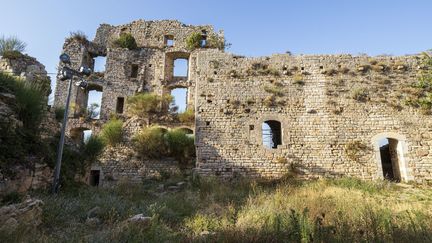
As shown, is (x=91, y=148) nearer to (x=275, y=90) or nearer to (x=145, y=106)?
(x=145, y=106)

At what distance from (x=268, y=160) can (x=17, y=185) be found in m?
7.80

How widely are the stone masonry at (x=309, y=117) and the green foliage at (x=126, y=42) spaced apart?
8790 millimetres

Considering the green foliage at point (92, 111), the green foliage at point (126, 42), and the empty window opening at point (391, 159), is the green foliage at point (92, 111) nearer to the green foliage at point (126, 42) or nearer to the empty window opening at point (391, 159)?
the green foliage at point (126, 42)

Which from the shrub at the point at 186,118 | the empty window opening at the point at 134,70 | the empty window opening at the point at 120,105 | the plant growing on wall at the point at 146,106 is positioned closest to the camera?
the shrub at the point at 186,118

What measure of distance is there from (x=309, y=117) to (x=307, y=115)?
0.37ft

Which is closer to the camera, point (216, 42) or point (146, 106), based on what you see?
point (146, 106)

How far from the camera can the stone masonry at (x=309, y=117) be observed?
33.9 feet

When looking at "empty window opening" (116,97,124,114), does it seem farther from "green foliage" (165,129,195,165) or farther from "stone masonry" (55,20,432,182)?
"green foliage" (165,129,195,165)

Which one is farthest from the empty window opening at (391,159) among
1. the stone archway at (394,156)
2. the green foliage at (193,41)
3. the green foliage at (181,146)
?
the green foliage at (193,41)

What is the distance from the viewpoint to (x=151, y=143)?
1216 centimetres

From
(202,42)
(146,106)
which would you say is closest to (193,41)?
(202,42)

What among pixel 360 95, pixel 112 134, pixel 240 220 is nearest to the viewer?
pixel 240 220

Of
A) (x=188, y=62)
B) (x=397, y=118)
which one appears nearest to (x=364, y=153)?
(x=397, y=118)

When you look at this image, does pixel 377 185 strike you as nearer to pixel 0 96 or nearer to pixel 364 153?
pixel 364 153
